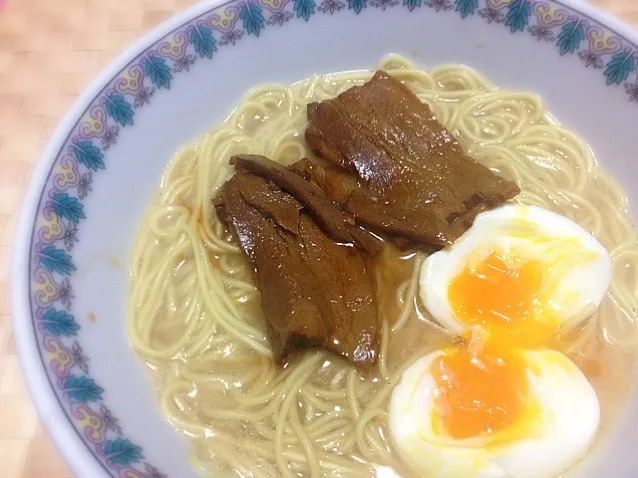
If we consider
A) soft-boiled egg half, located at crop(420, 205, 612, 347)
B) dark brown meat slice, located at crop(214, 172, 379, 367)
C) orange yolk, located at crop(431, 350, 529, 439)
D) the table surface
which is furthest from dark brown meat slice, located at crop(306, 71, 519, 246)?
the table surface

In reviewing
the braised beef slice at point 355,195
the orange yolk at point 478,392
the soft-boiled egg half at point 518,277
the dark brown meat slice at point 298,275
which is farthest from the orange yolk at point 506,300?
the dark brown meat slice at point 298,275

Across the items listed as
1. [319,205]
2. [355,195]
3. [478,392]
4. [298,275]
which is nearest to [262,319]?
[298,275]

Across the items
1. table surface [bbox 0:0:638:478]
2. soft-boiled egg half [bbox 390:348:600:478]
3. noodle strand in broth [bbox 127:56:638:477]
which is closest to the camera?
soft-boiled egg half [bbox 390:348:600:478]

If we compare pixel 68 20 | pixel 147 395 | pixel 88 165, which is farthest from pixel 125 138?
pixel 68 20

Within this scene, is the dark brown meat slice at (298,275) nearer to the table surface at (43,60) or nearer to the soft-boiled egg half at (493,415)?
the soft-boiled egg half at (493,415)

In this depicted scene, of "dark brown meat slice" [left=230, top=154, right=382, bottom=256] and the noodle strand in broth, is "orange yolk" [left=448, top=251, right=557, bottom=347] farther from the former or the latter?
"dark brown meat slice" [left=230, top=154, right=382, bottom=256]

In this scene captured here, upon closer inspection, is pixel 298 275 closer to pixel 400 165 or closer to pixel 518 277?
pixel 400 165
